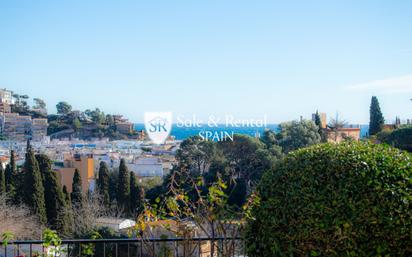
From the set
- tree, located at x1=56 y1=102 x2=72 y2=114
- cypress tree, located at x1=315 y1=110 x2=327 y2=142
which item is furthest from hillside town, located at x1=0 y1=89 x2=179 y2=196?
cypress tree, located at x1=315 y1=110 x2=327 y2=142

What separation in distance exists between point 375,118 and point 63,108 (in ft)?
89.2

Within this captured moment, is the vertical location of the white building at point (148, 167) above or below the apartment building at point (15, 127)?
below

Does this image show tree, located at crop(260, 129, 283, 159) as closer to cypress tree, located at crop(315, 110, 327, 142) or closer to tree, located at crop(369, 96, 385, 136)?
cypress tree, located at crop(315, 110, 327, 142)

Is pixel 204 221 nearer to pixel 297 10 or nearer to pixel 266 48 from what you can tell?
pixel 297 10

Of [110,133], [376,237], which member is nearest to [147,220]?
[376,237]

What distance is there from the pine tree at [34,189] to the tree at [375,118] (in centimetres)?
1353

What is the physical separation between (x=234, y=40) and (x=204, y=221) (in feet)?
30.9

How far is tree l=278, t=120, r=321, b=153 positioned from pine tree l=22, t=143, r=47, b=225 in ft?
32.8

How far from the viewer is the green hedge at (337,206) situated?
168 cm

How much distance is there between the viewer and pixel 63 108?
36812mm

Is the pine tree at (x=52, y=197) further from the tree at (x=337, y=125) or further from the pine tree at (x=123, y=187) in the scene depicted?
the tree at (x=337, y=125)

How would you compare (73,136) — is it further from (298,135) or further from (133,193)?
(298,135)

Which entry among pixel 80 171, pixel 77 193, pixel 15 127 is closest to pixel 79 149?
pixel 15 127

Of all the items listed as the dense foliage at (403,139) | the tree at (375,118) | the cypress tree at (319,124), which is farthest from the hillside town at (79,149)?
the dense foliage at (403,139)
